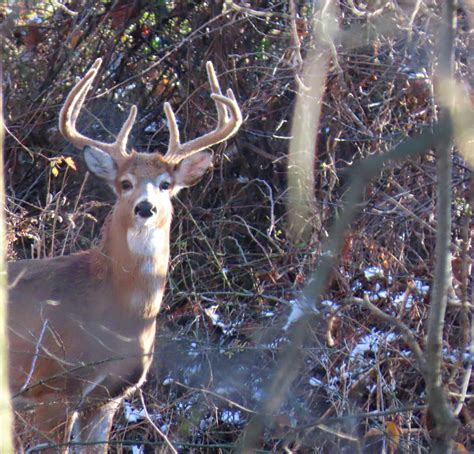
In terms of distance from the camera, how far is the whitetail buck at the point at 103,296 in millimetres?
5750

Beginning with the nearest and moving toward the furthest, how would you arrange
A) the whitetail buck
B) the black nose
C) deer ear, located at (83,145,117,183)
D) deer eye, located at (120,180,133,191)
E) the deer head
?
1. the whitetail buck
2. the black nose
3. the deer head
4. deer eye, located at (120,180,133,191)
5. deer ear, located at (83,145,117,183)

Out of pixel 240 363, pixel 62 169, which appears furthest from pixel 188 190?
pixel 240 363

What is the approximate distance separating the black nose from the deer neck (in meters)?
0.11

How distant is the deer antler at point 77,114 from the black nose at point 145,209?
602 millimetres

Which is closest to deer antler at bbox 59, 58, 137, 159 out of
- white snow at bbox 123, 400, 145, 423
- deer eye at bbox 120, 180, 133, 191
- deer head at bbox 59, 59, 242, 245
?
deer head at bbox 59, 59, 242, 245

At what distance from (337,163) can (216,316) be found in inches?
61.9

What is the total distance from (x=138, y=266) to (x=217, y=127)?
1.05 meters

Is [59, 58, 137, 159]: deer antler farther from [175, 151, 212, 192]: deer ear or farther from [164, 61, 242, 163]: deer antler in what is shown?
[175, 151, 212, 192]: deer ear

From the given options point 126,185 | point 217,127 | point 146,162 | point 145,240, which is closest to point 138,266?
point 145,240

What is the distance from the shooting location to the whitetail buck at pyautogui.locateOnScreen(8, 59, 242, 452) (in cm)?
575

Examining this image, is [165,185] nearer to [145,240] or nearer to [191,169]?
[191,169]

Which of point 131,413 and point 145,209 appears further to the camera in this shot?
point 131,413

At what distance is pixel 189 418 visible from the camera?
5.72 m

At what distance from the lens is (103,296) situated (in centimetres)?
614
